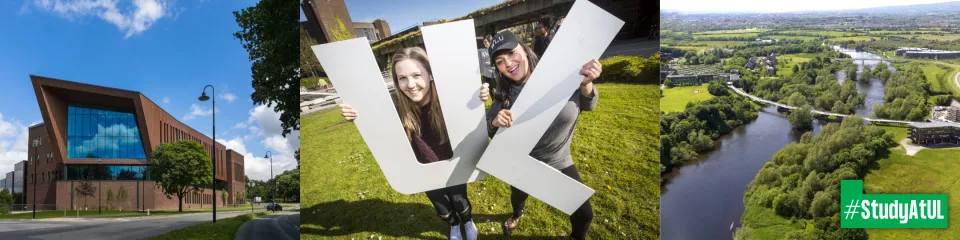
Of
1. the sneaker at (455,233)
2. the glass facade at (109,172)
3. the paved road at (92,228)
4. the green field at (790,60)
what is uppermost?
the green field at (790,60)

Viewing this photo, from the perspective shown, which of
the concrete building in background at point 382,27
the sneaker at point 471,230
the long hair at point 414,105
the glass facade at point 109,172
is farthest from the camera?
the glass facade at point 109,172

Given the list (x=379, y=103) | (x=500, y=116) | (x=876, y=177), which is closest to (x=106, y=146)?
(x=379, y=103)

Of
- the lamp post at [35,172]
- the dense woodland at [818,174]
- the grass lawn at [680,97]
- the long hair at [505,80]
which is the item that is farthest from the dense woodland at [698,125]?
the lamp post at [35,172]

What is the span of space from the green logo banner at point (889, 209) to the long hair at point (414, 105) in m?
3.85

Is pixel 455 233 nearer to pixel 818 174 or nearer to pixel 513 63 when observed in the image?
pixel 513 63

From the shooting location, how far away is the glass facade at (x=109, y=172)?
16.2 meters

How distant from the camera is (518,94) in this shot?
5.18 m

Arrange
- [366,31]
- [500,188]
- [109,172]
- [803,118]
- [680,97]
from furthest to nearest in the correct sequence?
[109,172] < [366,31] < [500,188] < [680,97] < [803,118]

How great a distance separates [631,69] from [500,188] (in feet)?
5.77

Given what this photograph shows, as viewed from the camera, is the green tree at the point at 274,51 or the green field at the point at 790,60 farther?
the green tree at the point at 274,51

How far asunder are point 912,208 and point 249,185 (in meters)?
43.9

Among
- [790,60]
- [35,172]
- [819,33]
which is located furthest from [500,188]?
[35,172]

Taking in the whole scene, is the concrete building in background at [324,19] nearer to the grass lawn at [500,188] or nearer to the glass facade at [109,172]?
the grass lawn at [500,188]

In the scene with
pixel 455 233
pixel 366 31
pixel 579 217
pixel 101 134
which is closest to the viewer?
pixel 579 217
